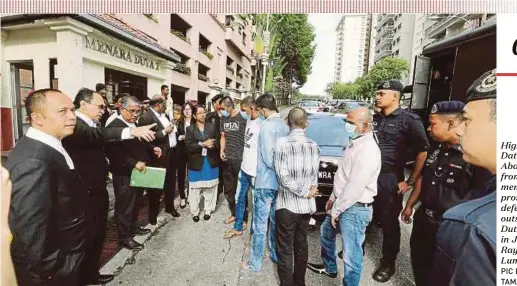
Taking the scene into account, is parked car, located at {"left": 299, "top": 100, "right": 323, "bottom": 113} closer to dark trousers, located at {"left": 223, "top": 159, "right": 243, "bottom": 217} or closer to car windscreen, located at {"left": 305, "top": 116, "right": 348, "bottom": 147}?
car windscreen, located at {"left": 305, "top": 116, "right": 348, "bottom": 147}

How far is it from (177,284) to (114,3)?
209cm

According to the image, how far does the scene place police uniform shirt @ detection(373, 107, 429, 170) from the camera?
7.83 ft

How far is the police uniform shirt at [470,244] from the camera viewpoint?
60cm

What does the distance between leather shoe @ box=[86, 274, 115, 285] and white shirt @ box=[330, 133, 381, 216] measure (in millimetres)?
1964

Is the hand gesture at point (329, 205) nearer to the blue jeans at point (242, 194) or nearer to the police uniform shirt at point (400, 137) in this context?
the police uniform shirt at point (400, 137)

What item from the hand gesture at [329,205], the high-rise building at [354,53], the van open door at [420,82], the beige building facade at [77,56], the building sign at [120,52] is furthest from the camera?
the high-rise building at [354,53]

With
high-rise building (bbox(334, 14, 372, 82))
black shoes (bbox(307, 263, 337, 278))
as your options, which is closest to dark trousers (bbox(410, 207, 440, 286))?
black shoes (bbox(307, 263, 337, 278))

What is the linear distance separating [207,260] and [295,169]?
1357 mm

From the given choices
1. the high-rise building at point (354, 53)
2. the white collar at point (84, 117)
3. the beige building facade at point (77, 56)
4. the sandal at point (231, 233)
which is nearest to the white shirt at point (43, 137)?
the beige building facade at point (77, 56)

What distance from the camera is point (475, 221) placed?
0.67 m

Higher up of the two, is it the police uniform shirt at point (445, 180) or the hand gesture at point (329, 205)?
the police uniform shirt at point (445, 180)

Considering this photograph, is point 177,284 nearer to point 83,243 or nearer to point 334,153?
point 83,243

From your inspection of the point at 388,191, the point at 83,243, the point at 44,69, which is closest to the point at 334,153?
the point at 388,191

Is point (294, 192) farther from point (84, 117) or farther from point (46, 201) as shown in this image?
point (84, 117)
